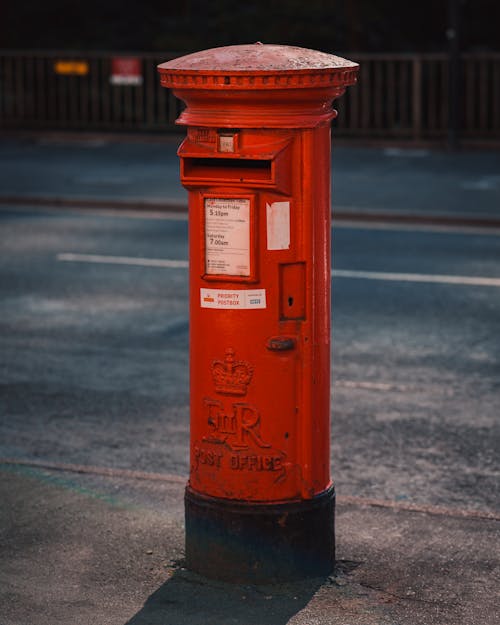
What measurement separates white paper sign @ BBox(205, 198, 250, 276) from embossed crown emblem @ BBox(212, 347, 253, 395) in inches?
12.6

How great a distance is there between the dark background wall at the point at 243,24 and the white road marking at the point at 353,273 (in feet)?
43.3

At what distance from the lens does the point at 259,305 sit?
218 inches

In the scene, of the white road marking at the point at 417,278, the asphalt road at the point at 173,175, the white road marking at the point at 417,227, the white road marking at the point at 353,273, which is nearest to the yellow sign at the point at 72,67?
the asphalt road at the point at 173,175

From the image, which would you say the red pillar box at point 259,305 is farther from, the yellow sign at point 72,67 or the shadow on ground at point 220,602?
the yellow sign at point 72,67

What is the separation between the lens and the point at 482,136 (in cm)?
2391

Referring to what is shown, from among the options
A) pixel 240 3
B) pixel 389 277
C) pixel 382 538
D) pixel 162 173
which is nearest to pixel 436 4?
pixel 240 3

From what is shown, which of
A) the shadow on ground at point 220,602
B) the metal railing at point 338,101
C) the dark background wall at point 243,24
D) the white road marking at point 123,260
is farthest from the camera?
the dark background wall at point 243,24

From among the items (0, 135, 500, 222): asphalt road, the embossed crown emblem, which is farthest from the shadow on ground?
(0, 135, 500, 222): asphalt road

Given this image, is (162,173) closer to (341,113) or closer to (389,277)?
(341,113)

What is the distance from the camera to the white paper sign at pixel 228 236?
Answer: 548 centimetres

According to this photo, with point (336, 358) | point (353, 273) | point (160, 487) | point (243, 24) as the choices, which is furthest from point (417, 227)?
point (243, 24)

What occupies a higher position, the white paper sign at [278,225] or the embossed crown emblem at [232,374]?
the white paper sign at [278,225]

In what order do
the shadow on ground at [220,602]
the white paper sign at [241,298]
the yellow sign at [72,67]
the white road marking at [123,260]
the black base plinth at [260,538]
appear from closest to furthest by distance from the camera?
the shadow on ground at [220,602], the white paper sign at [241,298], the black base plinth at [260,538], the white road marking at [123,260], the yellow sign at [72,67]

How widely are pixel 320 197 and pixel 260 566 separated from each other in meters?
1.46
